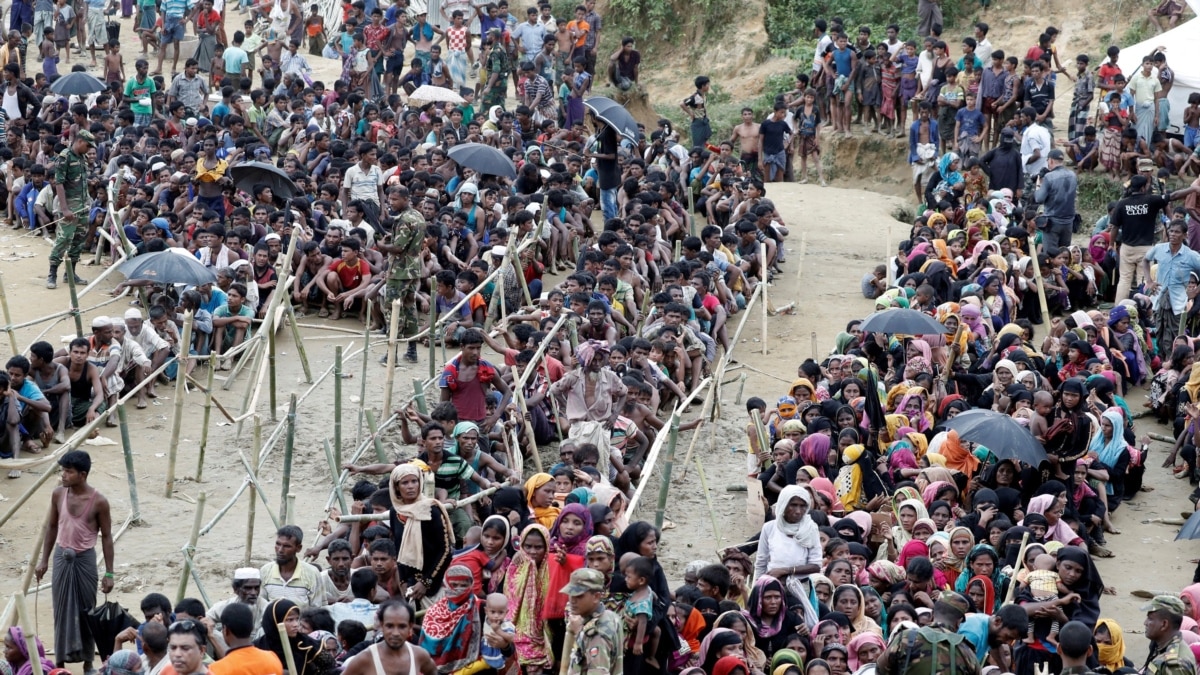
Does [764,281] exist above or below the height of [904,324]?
below

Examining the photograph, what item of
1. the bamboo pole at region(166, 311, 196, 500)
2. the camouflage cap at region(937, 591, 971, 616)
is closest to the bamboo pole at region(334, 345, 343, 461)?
the bamboo pole at region(166, 311, 196, 500)

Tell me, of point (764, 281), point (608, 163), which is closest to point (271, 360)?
point (764, 281)

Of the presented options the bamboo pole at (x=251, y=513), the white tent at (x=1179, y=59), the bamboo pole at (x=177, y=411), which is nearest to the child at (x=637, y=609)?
the bamboo pole at (x=251, y=513)

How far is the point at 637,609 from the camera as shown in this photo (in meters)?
7.39

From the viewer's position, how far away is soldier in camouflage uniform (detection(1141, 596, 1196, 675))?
790 cm

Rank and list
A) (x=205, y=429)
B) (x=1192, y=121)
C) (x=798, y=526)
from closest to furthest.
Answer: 1. (x=798, y=526)
2. (x=205, y=429)
3. (x=1192, y=121)

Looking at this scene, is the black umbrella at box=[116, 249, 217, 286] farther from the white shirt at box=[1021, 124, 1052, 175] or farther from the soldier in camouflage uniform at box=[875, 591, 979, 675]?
the white shirt at box=[1021, 124, 1052, 175]

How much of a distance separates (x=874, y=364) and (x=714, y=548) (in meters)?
2.36

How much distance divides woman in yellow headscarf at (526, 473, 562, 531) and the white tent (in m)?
13.2

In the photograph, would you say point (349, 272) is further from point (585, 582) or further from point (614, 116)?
point (585, 582)

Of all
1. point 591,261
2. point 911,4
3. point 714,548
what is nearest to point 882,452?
point 714,548

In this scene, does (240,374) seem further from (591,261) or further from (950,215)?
(950,215)

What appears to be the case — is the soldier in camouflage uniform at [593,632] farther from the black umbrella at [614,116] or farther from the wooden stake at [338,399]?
the black umbrella at [614,116]

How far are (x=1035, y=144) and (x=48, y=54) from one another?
13.5m
